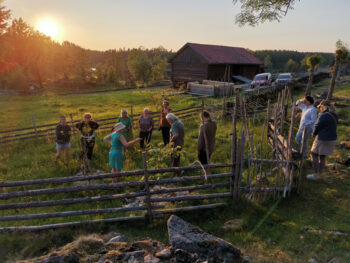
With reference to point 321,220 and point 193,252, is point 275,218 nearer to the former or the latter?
point 321,220

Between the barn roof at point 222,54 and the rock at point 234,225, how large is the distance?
23387mm

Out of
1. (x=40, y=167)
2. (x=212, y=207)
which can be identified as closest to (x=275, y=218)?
(x=212, y=207)

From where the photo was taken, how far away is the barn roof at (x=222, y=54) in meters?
26.9

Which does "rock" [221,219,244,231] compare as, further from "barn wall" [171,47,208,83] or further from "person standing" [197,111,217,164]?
"barn wall" [171,47,208,83]

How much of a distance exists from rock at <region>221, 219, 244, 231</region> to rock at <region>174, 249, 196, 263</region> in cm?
154

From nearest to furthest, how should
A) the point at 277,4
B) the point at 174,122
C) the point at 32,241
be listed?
the point at 32,241, the point at 174,122, the point at 277,4

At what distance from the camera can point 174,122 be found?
595 cm

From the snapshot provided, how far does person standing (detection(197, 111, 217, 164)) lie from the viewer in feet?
18.3

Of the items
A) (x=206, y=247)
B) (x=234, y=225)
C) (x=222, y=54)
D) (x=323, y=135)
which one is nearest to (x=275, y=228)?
(x=234, y=225)

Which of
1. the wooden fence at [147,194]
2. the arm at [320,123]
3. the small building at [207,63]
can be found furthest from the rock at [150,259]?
the small building at [207,63]

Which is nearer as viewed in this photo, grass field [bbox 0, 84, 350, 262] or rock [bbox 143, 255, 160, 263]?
rock [bbox 143, 255, 160, 263]

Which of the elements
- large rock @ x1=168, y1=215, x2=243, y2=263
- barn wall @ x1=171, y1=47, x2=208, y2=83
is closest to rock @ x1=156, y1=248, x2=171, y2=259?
large rock @ x1=168, y1=215, x2=243, y2=263

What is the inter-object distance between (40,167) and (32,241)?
436 centimetres

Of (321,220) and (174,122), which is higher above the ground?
(174,122)
